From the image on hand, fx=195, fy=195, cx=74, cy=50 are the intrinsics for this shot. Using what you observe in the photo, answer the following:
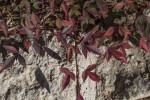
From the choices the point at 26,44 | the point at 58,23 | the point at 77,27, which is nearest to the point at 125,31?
the point at 77,27

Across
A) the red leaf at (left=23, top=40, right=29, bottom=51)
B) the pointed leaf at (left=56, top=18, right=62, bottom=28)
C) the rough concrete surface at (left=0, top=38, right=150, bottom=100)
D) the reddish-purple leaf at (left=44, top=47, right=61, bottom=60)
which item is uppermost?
the pointed leaf at (left=56, top=18, right=62, bottom=28)

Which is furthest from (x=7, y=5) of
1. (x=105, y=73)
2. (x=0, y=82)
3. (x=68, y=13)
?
(x=105, y=73)

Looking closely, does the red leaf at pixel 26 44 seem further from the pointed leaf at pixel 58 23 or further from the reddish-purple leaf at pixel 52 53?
the pointed leaf at pixel 58 23

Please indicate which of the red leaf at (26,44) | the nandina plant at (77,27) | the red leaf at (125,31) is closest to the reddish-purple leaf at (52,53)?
the nandina plant at (77,27)

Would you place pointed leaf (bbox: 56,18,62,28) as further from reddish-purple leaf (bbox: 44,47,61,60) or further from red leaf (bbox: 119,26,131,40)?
A: red leaf (bbox: 119,26,131,40)

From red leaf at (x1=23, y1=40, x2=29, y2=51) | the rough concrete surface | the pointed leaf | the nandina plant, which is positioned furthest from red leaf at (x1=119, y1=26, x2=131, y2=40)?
red leaf at (x1=23, y1=40, x2=29, y2=51)

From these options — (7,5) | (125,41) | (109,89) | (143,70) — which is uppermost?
(7,5)

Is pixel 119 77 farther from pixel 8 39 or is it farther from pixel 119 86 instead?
pixel 8 39
